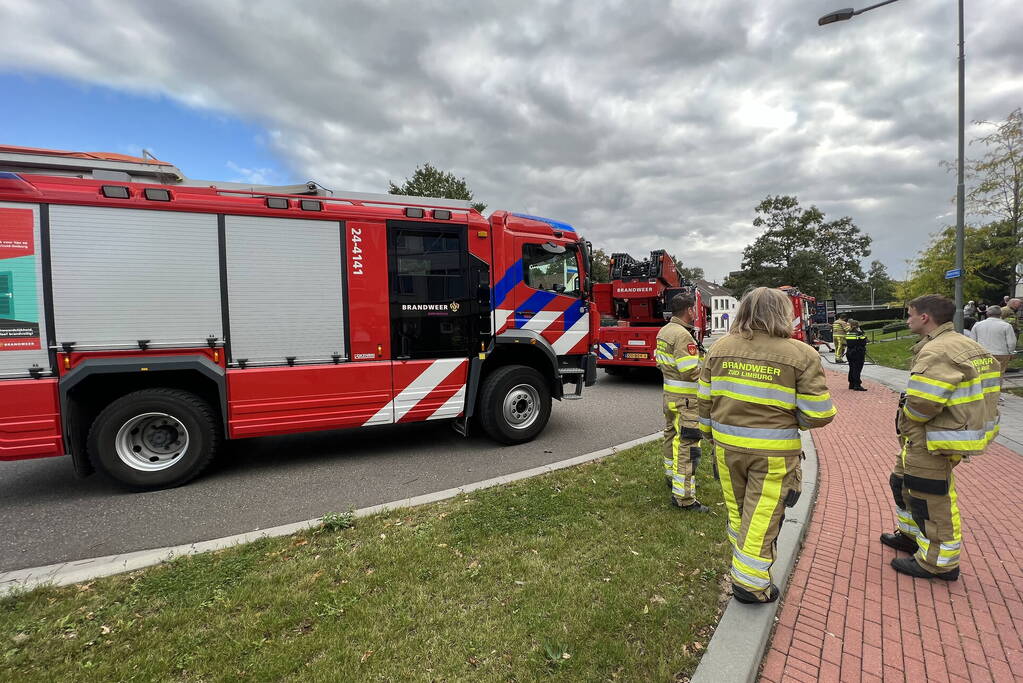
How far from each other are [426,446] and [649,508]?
306 centimetres

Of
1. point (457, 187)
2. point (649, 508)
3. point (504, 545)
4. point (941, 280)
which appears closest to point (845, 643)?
point (649, 508)

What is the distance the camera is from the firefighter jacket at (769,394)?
2.42m

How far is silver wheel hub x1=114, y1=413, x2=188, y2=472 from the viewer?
14.2 ft

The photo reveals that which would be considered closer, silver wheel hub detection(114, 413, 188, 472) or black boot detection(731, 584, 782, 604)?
black boot detection(731, 584, 782, 604)

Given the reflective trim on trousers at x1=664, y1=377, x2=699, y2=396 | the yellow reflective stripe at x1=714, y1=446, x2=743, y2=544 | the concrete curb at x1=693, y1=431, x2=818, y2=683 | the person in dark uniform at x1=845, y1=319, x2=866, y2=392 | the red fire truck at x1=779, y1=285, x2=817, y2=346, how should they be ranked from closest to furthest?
the concrete curb at x1=693, y1=431, x2=818, y2=683 < the yellow reflective stripe at x1=714, y1=446, x2=743, y2=544 < the reflective trim on trousers at x1=664, y1=377, x2=699, y2=396 < the person in dark uniform at x1=845, y1=319, x2=866, y2=392 < the red fire truck at x1=779, y1=285, x2=817, y2=346

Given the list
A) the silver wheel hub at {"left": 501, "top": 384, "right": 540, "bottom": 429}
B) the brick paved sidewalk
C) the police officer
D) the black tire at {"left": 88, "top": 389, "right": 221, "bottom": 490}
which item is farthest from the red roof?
the police officer

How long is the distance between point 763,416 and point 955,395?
118 centimetres

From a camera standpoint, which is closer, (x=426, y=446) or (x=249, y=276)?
(x=249, y=276)

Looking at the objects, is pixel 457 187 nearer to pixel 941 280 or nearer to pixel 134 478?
pixel 941 280

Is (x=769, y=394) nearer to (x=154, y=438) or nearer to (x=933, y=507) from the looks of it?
(x=933, y=507)

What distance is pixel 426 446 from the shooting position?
5.91 m

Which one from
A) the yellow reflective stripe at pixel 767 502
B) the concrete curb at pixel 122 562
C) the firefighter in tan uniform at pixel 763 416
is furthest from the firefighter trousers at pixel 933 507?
the concrete curb at pixel 122 562

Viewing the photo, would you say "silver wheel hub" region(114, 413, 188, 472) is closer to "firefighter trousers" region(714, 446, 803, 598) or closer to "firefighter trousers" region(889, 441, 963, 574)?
"firefighter trousers" region(714, 446, 803, 598)

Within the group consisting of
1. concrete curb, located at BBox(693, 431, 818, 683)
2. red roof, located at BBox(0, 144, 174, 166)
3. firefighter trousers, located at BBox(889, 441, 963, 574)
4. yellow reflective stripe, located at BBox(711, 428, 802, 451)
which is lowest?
concrete curb, located at BBox(693, 431, 818, 683)
